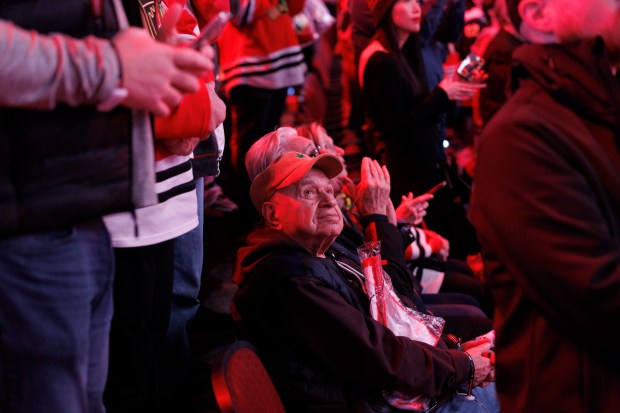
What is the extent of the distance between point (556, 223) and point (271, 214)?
1.18 m

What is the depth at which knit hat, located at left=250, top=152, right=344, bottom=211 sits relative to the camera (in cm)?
229

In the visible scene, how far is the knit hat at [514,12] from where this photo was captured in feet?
4.95

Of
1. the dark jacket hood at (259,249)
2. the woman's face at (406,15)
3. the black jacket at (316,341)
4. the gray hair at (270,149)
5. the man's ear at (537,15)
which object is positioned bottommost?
the black jacket at (316,341)

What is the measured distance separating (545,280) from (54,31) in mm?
985

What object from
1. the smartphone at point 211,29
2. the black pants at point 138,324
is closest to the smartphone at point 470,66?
the black pants at point 138,324

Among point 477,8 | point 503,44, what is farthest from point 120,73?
point 477,8

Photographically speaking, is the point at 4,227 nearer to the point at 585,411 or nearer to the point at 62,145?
the point at 62,145

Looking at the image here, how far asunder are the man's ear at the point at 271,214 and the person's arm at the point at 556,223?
1.05 meters

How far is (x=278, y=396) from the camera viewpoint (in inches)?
76.5

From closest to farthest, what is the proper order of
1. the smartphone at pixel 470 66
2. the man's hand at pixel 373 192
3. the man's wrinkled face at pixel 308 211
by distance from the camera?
the man's wrinkled face at pixel 308 211 → the man's hand at pixel 373 192 → the smartphone at pixel 470 66

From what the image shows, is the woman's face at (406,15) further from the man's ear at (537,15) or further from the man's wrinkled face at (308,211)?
the man's ear at (537,15)

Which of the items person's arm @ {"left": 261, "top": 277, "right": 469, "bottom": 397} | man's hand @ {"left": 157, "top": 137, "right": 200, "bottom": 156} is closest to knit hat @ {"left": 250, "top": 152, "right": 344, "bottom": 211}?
person's arm @ {"left": 261, "top": 277, "right": 469, "bottom": 397}

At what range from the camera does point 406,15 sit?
392 cm

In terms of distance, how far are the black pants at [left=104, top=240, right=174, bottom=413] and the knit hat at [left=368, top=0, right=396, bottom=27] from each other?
236cm
